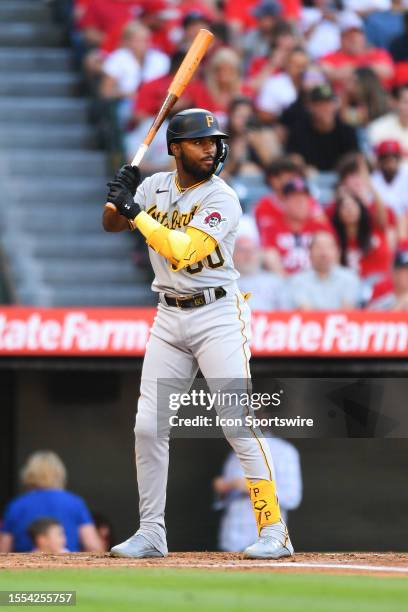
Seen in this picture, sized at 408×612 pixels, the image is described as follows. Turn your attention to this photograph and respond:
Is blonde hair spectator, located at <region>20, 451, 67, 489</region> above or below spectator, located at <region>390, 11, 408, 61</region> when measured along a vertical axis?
below

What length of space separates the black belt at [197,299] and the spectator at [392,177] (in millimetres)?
5310

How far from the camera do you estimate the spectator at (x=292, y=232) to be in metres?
9.69

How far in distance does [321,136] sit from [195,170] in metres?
5.67

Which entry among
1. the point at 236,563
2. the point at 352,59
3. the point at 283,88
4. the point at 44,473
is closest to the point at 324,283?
the point at 283,88

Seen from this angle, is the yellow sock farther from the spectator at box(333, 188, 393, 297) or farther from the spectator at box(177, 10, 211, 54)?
the spectator at box(177, 10, 211, 54)

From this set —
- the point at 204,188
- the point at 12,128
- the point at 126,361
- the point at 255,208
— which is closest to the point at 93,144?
the point at 12,128

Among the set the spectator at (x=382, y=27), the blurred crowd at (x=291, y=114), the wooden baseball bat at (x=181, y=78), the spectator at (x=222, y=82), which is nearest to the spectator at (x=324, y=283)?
the blurred crowd at (x=291, y=114)

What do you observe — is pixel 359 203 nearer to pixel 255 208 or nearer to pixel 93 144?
pixel 255 208

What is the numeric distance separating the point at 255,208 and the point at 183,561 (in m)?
5.00

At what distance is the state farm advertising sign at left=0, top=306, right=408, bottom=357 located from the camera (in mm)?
8273

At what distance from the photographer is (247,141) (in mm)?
10562

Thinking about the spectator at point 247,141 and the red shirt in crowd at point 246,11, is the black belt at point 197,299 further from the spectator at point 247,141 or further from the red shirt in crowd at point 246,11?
the red shirt in crowd at point 246,11

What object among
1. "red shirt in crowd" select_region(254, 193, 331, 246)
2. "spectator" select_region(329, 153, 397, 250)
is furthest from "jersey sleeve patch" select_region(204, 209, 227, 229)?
"spectator" select_region(329, 153, 397, 250)

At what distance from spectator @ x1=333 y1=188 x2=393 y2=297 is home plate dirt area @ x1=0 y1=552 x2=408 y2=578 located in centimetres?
433
